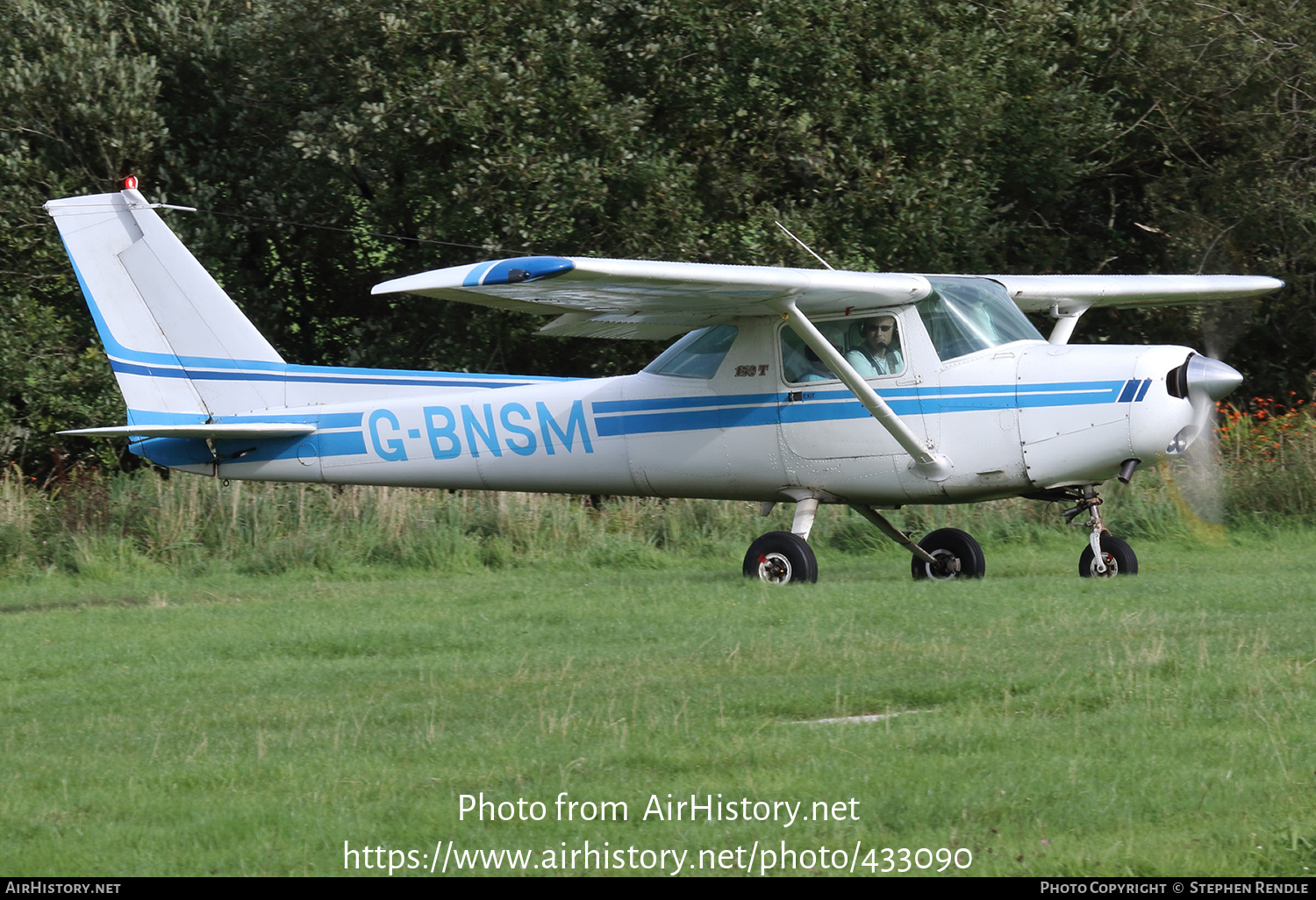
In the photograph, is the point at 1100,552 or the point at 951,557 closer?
the point at 1100,552

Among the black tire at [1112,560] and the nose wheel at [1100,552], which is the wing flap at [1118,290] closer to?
the nose wheel at [1100,552]

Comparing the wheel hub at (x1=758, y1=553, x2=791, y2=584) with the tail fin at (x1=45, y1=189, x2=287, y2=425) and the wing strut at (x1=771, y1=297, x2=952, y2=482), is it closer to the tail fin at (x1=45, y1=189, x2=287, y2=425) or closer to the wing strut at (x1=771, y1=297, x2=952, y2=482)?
the wing strut at (x1=771, y1=297, x2=952, y2=482)

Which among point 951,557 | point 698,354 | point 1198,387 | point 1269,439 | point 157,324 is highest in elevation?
point 157,324

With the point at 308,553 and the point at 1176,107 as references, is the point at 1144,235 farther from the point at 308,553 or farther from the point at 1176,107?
the point at 308,553

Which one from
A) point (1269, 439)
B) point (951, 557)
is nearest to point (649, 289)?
point (951, 557)

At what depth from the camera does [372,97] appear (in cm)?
1998

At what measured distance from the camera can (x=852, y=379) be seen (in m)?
10.7

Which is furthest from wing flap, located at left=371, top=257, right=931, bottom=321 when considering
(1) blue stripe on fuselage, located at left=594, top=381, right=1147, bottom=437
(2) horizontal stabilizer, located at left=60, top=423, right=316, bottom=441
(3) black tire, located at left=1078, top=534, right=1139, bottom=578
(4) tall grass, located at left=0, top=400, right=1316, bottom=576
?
(4) tall grass, located at left=0, top=400, right=1316, bottom=576

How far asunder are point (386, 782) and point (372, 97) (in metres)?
16.1

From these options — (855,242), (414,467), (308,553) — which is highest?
(855,242)

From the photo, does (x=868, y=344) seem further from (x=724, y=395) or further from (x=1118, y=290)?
(x=1118, y=290)

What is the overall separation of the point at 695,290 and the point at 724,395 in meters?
1.43

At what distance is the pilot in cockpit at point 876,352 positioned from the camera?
11.1 metres
